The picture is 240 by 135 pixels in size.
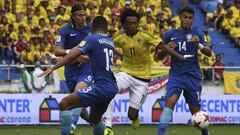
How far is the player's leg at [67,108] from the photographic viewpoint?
13.9 meters

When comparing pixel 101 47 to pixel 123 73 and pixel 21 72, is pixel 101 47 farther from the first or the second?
pixel 21 72

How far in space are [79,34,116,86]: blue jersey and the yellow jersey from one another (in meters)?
2.81

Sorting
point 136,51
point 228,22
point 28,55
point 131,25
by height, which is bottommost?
point 28,55

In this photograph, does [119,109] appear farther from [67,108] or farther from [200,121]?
[67,108]

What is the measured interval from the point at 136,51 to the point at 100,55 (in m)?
3.01

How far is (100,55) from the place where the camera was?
13781 millimetres

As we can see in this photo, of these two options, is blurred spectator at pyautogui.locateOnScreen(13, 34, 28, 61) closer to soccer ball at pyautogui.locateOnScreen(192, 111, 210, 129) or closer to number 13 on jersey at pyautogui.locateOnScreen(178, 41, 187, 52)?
number 13 on jersey at pyautogui.locateOnScreen(178, 41, 187, 52)

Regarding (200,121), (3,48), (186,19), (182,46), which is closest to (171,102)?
(200,121)

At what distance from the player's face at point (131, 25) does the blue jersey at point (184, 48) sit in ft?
2.30

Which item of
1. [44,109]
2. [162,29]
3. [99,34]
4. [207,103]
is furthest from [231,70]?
[99,34]

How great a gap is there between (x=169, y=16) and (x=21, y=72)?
9.82m

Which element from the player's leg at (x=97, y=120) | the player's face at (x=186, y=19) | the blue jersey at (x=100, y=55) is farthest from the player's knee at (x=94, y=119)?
the player's face at (x=186, y=19)

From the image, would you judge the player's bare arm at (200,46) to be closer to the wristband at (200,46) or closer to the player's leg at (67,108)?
the wristband at (200,46)

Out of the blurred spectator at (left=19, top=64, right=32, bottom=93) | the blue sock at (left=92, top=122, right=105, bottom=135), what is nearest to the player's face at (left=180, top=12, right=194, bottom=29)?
the blue sock at (left=92, top=122, right=105, bottom=135)
